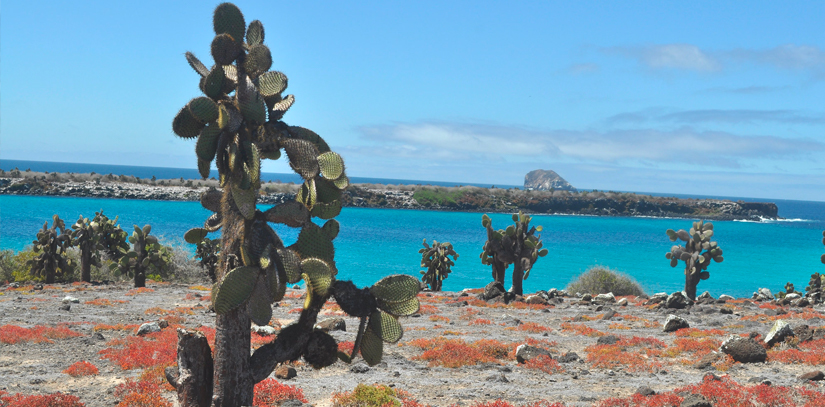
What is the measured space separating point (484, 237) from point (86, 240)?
6904 centimetres

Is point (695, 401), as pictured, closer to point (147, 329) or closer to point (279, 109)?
point (279, 109)

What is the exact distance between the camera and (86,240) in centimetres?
3038

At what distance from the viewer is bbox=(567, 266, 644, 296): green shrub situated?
3641cm

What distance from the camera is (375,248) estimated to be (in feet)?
224

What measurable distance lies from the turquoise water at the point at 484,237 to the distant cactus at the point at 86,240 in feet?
37.9

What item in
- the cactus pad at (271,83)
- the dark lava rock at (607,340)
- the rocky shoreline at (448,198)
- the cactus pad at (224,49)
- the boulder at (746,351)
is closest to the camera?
the cactus pad at (224,49)

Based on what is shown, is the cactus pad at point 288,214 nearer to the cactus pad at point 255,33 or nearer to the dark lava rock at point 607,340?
the cactus pad at point 255,33

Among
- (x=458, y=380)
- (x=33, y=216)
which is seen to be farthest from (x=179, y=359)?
(x=33, y=216)

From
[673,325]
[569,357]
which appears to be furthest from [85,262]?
[673,325]

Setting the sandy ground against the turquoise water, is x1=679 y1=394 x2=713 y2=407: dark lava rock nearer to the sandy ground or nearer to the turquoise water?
the sandy ground

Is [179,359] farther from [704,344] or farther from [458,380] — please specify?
[704,344]

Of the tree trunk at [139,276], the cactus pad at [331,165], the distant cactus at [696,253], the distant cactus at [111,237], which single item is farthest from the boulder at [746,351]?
the distant cactus at [111,237]

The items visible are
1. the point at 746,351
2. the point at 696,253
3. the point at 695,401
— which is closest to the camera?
the point at 695,401

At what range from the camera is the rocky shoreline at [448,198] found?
12450 centimetres
